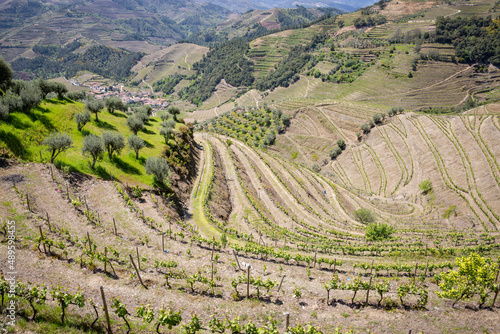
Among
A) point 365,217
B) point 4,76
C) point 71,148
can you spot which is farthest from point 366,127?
point 4,76

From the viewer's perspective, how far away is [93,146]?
40.3 meters

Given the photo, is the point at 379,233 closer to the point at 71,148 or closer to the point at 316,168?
the point at 71,148

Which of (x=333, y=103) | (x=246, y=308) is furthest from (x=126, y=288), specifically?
(x=333, y=103)

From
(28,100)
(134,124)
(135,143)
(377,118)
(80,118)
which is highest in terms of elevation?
(28,100)

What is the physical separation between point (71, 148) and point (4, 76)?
2253 centimetres

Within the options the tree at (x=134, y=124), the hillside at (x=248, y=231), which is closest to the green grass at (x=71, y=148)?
the hillside at (x=248, y=231)

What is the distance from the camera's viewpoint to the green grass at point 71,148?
3794 centimetres

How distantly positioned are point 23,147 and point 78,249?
23.8 metres

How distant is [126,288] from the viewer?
21359 millimetres

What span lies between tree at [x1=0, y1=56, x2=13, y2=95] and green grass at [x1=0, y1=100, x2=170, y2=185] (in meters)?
6.51

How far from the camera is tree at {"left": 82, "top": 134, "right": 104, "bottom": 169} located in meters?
40.1

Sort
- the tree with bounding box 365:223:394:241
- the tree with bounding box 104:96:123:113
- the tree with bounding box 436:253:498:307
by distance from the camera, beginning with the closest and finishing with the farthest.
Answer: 1. the tree with bounding box 436:253:498:307
2. the tree with bounding box 365:223:394:241
3. the tree with bounding box 104:96:123:113

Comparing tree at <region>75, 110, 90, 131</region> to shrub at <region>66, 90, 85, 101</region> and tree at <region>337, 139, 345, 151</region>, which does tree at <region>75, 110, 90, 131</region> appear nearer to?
shrub at <region>66, 90, 85, 101</region>

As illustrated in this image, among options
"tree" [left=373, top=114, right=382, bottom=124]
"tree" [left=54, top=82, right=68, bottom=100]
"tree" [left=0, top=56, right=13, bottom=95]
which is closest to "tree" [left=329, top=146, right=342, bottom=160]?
"tree" [left=373, top=114, right=382, bottom=124]
